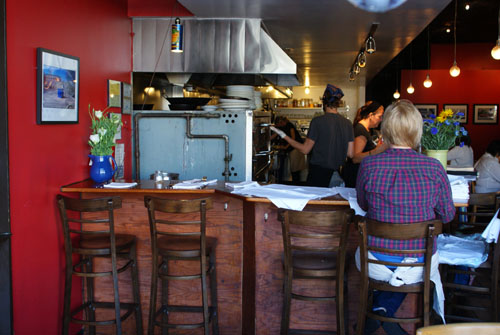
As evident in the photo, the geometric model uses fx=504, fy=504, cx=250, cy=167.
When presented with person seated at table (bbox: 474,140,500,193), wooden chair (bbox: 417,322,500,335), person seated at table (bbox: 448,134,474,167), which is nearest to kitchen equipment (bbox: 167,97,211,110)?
person seated at table (bbox: 474,140,500,193)

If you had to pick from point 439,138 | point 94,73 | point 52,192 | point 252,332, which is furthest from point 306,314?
point 94,73

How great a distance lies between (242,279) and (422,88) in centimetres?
1165

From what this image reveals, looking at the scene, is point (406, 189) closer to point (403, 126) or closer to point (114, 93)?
point (403, 126)

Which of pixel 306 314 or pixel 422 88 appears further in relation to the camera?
pixel 422 88

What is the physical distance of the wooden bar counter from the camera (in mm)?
3357

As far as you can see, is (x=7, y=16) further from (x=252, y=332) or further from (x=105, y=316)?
(x=252, y=332)

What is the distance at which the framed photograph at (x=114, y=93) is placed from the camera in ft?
14.3

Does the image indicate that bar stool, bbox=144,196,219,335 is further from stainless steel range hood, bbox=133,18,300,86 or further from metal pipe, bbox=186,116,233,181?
stainless steel range hood, bbox=133,18,300,86

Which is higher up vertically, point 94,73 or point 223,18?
point 223,18

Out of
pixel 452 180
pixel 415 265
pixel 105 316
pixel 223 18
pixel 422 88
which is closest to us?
pixel 415 265

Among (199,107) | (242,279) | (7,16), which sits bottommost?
(242,279)

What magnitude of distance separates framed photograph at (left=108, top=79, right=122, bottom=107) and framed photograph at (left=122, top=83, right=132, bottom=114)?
0.31 ft

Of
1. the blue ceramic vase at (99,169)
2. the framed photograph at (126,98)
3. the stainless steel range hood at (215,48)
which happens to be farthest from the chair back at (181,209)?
the stainless steel range hood at (215,48)

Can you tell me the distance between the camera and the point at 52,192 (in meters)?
3.37
